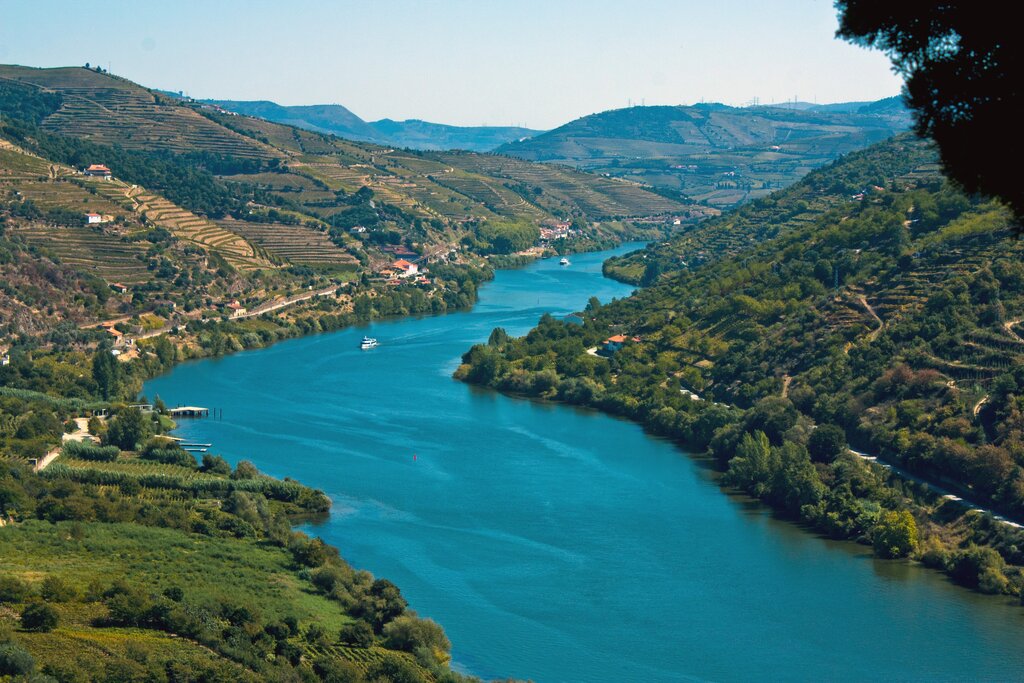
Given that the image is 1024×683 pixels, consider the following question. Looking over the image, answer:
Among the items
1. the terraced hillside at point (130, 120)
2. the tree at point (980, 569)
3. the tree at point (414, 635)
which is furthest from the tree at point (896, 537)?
the terraced hillside at point (130, 120)

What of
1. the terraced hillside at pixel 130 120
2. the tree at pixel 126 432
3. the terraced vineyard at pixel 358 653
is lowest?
the terraced vineyard at pixel 358 653

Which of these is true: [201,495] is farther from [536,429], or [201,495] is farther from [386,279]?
[386,279]

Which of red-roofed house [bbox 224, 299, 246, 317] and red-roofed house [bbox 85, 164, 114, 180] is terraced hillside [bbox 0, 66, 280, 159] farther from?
red-roofed house [bbox 224, 299, 246, 317]

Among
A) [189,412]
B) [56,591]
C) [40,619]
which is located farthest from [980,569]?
[189,412]

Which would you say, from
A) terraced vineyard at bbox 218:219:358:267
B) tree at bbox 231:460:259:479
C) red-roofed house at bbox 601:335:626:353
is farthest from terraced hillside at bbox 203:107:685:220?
tree at bbox 231:460:259:479

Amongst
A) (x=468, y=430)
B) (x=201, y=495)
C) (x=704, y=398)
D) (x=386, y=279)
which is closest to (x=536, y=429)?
(x=468, y=430)

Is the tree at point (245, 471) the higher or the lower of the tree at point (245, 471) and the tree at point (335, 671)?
the higher

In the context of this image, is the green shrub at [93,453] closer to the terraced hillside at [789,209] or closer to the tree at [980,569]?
the tree at [980,569]
